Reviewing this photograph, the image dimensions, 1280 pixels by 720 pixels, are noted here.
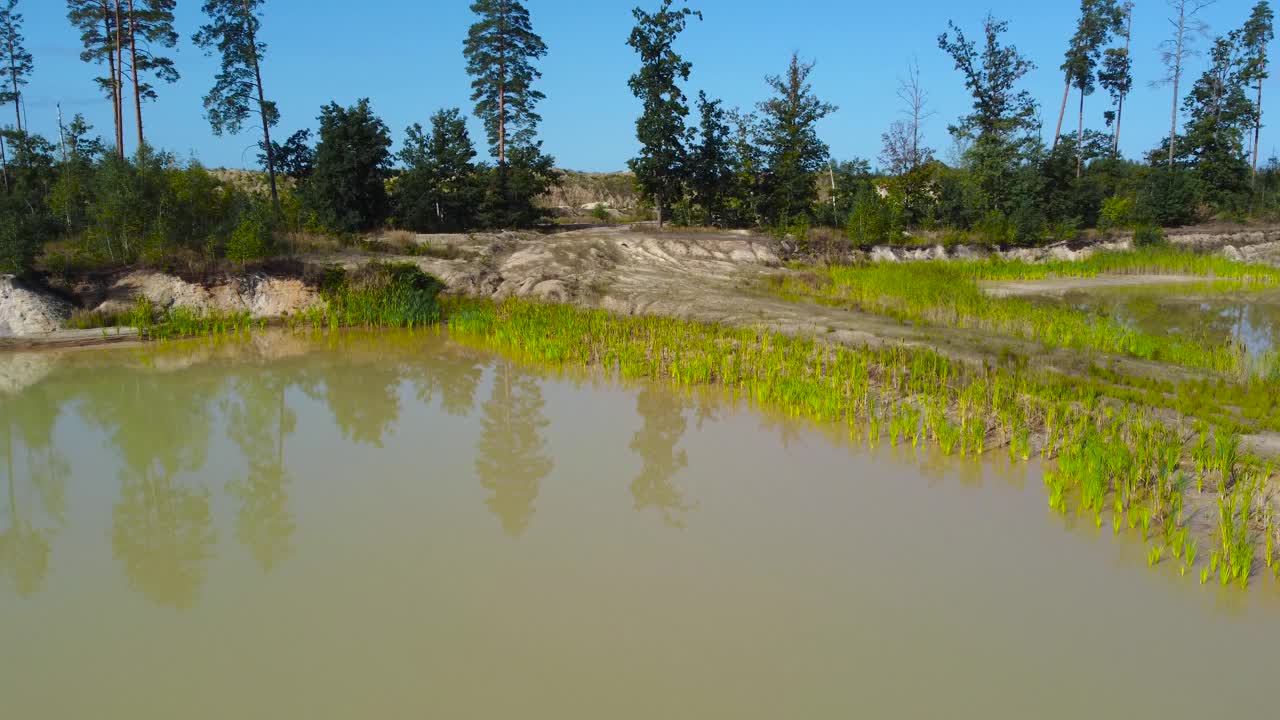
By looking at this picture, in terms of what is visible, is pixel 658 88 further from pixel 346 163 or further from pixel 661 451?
pixel 661 451

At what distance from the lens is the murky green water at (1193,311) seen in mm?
14914

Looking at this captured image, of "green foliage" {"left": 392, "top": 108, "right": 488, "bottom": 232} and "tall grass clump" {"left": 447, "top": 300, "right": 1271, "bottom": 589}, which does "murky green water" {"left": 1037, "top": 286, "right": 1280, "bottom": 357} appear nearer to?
"tall grass clump" {"left": 447, "top": 300, "right": 1271, "bottom": 589}

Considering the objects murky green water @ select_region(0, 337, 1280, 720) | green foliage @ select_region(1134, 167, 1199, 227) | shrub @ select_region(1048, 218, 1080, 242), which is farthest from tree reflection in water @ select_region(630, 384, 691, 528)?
green foliage @ select_region(1134, 167, 1199, 227)

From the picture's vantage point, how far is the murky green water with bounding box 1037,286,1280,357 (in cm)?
1491

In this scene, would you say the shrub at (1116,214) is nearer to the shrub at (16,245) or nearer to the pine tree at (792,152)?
the pine tree at (792,152)

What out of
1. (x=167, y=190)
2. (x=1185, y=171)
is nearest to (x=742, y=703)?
(x=167, y=190)

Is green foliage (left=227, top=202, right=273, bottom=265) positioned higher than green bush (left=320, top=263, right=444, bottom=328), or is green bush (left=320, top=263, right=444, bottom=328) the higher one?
green foliage (left=227, top=202, right=273, bottom=265)

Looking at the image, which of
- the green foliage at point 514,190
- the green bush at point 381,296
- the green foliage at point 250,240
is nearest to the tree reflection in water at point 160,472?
the green bush at point 381,296

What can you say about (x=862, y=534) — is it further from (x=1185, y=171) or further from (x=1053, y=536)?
(x=1185, y=171)

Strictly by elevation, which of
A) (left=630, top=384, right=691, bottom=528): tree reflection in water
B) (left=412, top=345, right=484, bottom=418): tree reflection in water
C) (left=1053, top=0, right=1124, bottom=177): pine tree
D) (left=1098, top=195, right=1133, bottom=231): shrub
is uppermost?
(left=1053, top=0, right=1124, bottom=177): pine tree

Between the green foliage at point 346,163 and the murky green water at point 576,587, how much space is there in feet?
55.6

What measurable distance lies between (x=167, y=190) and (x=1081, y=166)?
40.4 meters

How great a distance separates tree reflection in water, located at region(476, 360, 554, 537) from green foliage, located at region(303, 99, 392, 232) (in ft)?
51.3

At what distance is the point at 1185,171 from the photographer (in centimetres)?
3447
